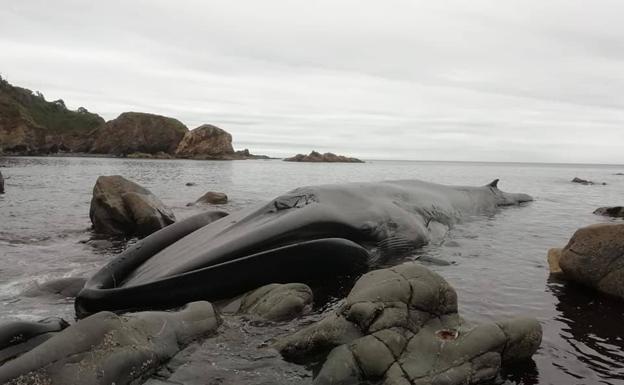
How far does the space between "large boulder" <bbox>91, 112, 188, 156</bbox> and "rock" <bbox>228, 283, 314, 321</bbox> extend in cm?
11104

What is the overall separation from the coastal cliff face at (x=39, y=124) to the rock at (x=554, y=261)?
93416 millimetres

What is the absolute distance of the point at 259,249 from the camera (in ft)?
23.1

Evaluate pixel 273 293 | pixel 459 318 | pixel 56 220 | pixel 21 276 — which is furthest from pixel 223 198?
pixel 459 318

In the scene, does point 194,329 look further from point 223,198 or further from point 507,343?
point 223,198

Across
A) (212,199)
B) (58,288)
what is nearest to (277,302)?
(58,288)

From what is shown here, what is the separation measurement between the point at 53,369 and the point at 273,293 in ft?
9.16

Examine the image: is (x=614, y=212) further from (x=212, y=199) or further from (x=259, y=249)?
(x=259, y=249)

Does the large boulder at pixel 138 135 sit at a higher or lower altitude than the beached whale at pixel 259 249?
higher

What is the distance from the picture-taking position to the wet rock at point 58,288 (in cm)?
735

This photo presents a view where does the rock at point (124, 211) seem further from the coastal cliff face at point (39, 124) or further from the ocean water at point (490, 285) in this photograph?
the coastal cliff face at point (39, 124)

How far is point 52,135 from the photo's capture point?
105938 mm

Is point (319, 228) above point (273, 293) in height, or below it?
above

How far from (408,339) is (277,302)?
1.90m

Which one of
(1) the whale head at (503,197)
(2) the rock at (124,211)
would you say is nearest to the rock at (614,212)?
(1) the whale head at (503,197)
